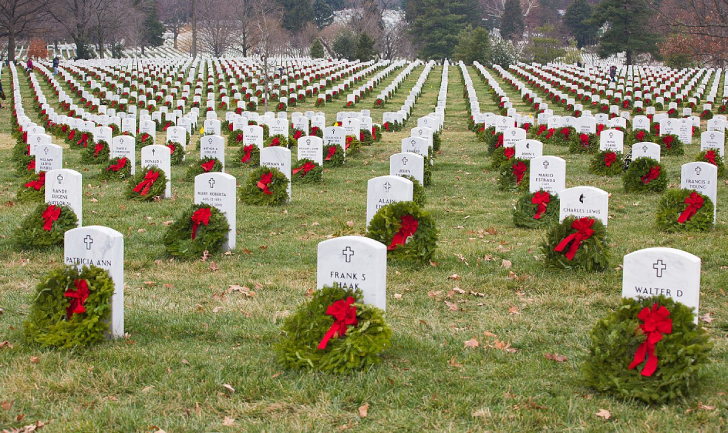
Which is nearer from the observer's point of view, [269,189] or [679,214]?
[679,214]

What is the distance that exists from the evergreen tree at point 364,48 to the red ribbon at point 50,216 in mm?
56929

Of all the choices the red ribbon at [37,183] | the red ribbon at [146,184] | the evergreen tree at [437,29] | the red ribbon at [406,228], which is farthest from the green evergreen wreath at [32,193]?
the evergreen tree at [437,29]

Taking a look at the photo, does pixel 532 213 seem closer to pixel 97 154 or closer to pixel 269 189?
pixel 269 189

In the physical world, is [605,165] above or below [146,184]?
above

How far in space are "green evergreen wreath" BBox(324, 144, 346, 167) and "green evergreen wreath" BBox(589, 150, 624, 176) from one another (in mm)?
5454

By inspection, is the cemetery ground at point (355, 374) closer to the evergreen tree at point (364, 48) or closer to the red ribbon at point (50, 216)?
the red ribbon at point (50, 216)

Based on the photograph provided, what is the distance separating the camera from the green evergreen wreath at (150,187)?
1372cm

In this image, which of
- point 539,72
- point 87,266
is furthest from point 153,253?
point 539,72

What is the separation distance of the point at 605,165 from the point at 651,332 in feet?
38.7

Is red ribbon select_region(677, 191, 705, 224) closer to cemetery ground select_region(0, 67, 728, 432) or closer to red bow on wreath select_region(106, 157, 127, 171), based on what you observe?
cemetery ground select_region(0, 67, 728, 432)

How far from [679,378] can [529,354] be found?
4.39 feet

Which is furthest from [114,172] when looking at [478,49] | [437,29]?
[437,29]

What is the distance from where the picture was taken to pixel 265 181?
43.8 feet

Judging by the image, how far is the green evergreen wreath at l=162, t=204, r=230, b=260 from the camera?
977 centimetres
